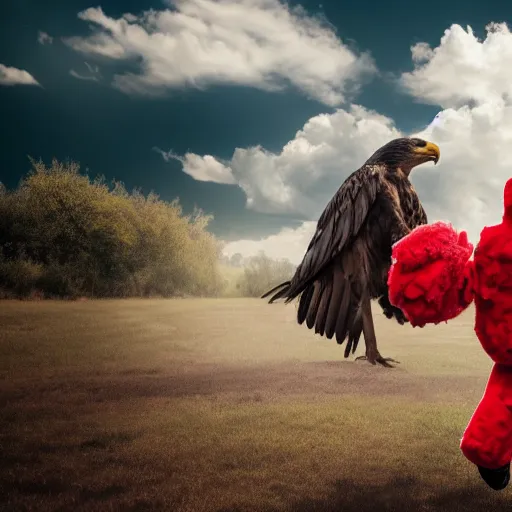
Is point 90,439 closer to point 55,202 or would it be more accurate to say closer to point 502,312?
point 502,312

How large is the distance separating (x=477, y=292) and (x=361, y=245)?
71.6 inches

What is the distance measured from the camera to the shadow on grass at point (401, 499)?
2844 mm

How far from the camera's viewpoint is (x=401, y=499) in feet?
9.63

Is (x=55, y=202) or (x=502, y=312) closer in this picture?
(x=502, y=312)

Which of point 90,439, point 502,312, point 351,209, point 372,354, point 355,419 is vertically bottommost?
point 90,439

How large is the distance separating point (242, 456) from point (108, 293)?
21.5ft

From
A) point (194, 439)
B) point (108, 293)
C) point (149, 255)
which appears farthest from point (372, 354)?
point (149, 255)

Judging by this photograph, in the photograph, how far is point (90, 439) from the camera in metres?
3.78

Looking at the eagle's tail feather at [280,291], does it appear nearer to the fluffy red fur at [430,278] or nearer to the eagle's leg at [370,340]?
the eagle's leg at [370,340]

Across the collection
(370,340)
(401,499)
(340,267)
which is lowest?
(401,499)

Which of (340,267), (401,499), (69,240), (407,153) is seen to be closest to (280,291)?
(340,267)

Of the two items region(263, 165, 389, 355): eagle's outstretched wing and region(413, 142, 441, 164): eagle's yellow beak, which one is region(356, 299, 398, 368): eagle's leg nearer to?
region(263, 165, 389, 355): eagle's outstretched wing

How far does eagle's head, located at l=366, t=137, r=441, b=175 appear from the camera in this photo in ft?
12.1

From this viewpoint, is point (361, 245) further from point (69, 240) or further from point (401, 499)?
point (69, 240)
